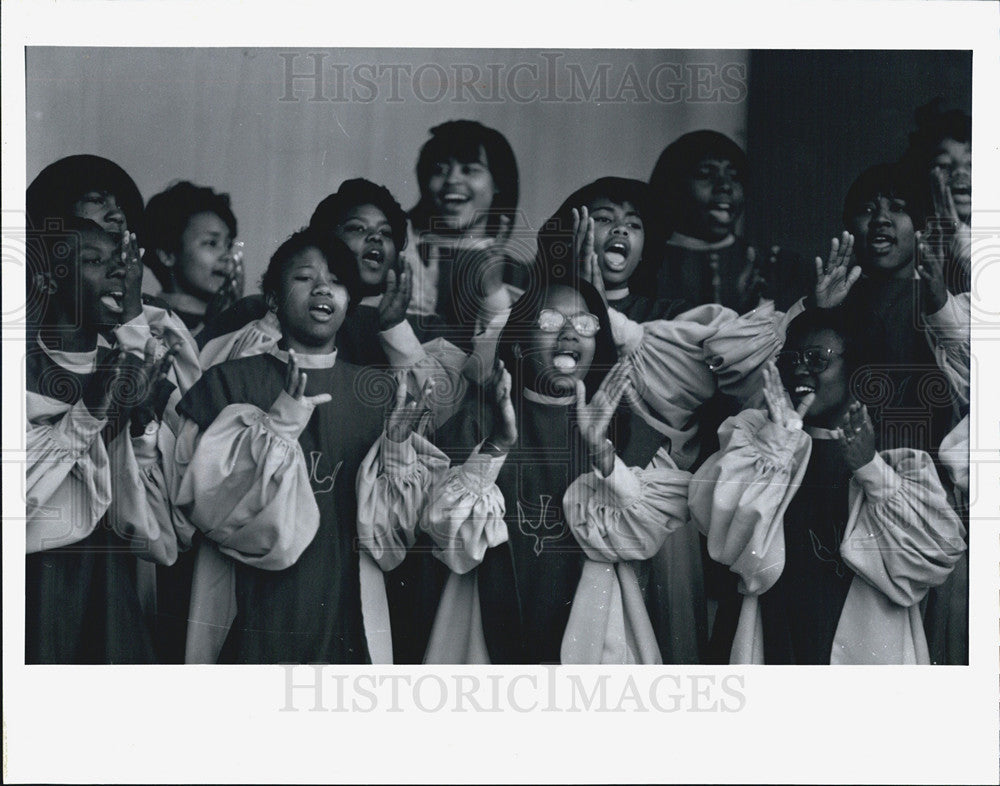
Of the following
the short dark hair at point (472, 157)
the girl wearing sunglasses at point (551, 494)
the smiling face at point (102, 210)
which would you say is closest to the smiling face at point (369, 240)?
the short dark hair at point (472, 157)

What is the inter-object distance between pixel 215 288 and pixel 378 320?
51 cm

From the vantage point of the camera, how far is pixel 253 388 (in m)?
3.94

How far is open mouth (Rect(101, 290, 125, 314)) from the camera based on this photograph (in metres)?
3.93

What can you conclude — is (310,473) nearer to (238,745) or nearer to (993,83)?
(238,745)

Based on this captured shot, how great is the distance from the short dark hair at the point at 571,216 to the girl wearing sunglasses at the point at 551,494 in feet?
0.29

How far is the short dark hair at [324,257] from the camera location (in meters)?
3.91

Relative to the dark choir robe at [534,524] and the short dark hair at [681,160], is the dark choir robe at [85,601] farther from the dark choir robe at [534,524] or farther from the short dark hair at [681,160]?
the short dark hair at [681,160]

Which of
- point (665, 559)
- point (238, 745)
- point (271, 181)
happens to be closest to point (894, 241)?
point (665, 559)

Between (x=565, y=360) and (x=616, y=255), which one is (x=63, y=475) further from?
(x=616, y=255)

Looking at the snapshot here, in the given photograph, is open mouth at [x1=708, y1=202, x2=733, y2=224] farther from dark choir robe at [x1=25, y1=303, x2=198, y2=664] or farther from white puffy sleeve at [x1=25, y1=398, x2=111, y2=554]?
white puffy sleeve at [x1=25, y1=398, x2=111, y2=554]

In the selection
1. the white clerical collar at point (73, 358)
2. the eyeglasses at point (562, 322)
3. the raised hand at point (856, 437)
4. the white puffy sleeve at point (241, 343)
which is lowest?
the raised hand at point (856, 437)

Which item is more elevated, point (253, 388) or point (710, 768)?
point (253, 388)

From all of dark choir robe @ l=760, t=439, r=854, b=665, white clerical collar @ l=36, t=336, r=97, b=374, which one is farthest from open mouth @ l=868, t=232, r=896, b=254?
white clerical collar @ l=36, t=336, r=97, b=374

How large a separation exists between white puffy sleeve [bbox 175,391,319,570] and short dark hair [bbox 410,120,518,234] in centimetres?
74
